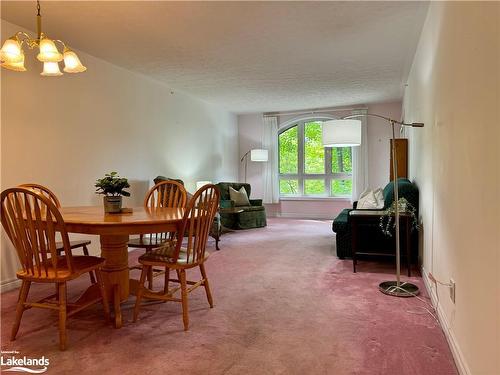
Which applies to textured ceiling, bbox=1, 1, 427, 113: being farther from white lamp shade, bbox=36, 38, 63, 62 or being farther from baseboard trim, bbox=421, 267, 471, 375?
baseboard trim, bbox=421, 267, 471, 375

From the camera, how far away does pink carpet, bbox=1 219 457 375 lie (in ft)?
6.17

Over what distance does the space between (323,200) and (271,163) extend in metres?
1.41

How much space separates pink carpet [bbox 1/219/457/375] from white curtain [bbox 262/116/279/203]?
482 cm

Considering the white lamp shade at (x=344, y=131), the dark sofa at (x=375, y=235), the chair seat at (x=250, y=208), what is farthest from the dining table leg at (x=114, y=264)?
the chair seat at (x=250, y=208)

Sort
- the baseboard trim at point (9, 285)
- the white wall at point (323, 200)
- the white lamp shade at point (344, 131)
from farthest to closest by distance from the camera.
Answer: the white wall at point (323, 200) < the white lamp shade at point (344, 131) < the baseboard trim at point (9, 285)

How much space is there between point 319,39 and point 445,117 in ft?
6.11

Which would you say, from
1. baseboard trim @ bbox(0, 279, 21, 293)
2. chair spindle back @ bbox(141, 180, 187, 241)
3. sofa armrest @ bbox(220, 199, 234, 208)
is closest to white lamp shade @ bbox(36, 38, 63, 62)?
chair spindle back @ bbox(141, 180, 187, 241)

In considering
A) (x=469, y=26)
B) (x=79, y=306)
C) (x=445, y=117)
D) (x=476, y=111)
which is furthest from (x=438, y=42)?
(x=79, y=306)

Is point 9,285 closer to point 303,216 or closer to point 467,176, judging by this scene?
point 467,176

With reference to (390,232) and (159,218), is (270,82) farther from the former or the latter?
→ (159,218)

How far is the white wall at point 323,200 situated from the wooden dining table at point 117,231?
5654mm

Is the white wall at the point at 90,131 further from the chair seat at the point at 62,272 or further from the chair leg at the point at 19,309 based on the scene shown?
the chair seat at the point at 62,272

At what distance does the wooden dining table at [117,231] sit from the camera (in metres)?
2.15

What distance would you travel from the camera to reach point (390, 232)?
11.9 feet
